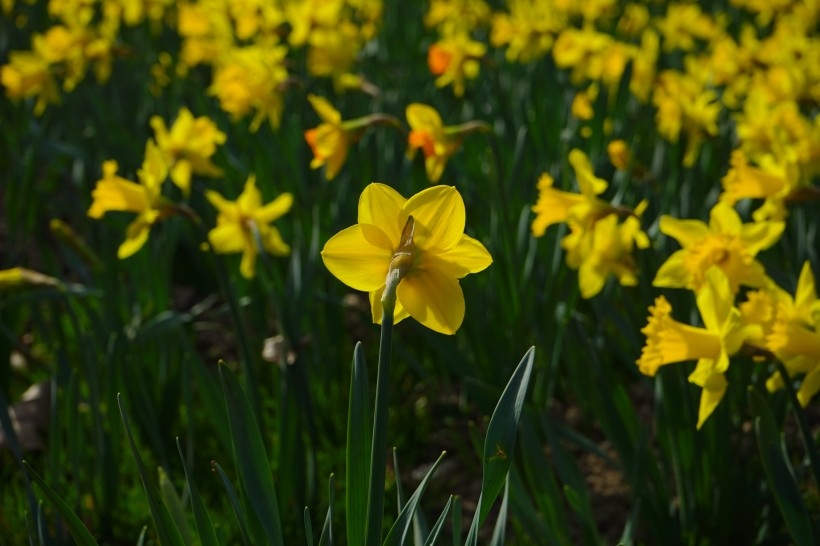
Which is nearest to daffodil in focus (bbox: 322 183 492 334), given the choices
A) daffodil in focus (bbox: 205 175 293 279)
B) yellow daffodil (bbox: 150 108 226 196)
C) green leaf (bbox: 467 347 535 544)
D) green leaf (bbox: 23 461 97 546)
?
green leaf (bbox: 467 347 535 544)

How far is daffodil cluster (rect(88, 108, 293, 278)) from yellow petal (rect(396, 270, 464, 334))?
865mm

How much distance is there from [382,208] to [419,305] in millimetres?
114

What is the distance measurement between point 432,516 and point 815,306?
0.90m

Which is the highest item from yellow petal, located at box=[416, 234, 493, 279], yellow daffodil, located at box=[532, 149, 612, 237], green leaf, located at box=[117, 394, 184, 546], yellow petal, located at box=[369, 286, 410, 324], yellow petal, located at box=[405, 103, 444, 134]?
yellow petal, located at box=[416, 234, 493, 279]

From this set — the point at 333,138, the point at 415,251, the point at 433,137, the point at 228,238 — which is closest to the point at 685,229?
the point at 433,137

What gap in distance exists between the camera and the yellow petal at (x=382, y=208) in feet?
3.26

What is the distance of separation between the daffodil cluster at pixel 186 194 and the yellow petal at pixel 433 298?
0.86 metres

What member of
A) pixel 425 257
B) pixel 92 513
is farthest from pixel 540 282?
pixel 425 257

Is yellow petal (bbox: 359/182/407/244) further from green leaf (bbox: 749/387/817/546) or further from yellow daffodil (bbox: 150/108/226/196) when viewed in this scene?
yellow daffodil (bbox: 150/108/226/196)

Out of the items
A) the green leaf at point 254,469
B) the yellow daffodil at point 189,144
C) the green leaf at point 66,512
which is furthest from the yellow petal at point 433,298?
the yellow daffodil at point 189,144

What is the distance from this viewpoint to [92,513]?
1.92 metres

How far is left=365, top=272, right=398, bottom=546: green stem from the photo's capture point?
0.91 m

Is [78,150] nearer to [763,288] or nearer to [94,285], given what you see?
[94,285]

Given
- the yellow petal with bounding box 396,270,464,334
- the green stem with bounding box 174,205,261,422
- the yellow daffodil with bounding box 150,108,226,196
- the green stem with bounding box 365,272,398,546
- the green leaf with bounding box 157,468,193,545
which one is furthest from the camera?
the yellow daffodil with bounding box 150,108,226,196
